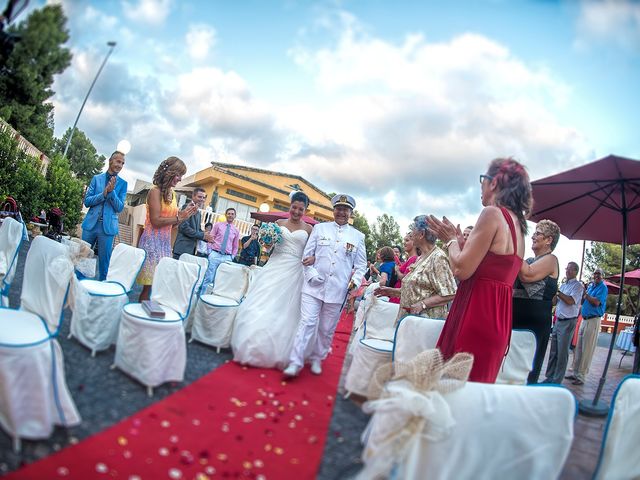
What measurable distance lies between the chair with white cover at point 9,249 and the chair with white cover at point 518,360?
3944 millimetres

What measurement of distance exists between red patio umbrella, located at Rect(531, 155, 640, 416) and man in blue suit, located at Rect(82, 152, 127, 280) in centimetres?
502

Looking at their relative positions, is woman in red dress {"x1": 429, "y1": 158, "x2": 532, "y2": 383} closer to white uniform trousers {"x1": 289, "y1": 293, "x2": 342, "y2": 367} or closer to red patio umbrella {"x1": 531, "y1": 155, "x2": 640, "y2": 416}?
white uniform trousers {"x1": 289, "y1": 293, "x2": 342, "y2": 367}

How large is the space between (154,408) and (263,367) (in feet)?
5.02

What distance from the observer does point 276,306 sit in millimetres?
4309

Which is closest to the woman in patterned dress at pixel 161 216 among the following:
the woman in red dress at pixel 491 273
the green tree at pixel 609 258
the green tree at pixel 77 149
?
the green tree at pixel 77 149

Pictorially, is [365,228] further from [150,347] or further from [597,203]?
[150,347]

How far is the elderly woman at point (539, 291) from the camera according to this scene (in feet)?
12.5

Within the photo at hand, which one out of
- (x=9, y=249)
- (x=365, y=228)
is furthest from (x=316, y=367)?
(x=365, y=228)

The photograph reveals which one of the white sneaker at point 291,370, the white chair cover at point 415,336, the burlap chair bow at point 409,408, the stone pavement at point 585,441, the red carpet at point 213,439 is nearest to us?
the burlap chair bow at point 409,408

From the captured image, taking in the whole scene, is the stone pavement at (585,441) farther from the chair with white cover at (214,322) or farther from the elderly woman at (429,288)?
the chair with white cover at (214,322)

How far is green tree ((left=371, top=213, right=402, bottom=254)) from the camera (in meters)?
29.2

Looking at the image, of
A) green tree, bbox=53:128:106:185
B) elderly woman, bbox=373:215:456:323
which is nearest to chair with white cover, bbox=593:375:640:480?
elderly woman, bbox=373:215:456:323

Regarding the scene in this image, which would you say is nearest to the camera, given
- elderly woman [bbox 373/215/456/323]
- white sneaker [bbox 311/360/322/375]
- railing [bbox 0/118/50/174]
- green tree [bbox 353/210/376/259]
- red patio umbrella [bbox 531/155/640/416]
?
railing [bbox 0/118/50/174]

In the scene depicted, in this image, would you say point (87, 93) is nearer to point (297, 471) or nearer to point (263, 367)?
point (297, 471)
